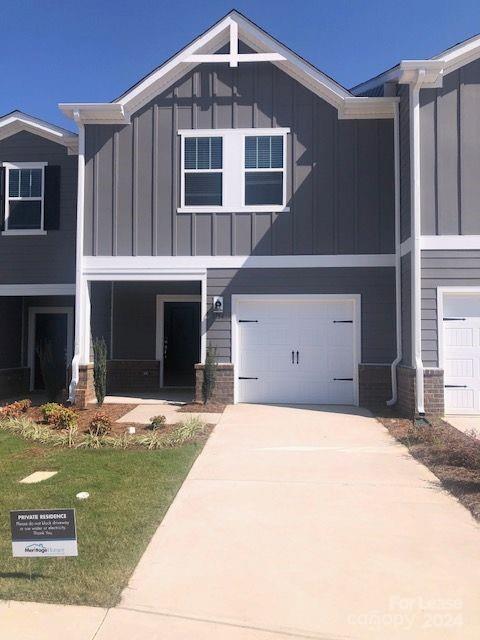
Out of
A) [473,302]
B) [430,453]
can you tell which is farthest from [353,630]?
[473,302]

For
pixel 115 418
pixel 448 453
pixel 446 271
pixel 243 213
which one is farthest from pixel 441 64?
pixel 115 418

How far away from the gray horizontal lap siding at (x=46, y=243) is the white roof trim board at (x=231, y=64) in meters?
1.36

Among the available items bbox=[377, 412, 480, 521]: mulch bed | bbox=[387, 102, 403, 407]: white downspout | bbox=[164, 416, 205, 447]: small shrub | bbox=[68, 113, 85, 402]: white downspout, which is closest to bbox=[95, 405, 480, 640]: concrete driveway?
bbox=[377, 412, 480, 521]: mulch bed

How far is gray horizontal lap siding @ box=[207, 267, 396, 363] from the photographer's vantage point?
10.4 meters

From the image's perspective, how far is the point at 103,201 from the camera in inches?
430

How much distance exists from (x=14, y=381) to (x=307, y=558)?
35.4 feet

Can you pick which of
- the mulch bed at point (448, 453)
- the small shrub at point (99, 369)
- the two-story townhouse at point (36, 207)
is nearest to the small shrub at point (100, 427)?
the small shrub at point (99, 369)

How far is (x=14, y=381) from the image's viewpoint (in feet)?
42.0

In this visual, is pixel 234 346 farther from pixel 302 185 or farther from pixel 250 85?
pixel 250 85

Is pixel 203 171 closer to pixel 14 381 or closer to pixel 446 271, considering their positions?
pixel 446 271

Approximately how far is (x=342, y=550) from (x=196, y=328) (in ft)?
32.6

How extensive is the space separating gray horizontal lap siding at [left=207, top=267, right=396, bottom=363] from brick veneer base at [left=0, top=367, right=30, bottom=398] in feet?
17.6

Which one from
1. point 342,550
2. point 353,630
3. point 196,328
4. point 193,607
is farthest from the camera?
point 196,328

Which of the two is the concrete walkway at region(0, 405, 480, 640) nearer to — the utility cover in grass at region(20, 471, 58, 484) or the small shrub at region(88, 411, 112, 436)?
the utility cover in grass at region(20, 471, 58, 484)
